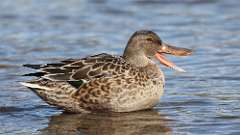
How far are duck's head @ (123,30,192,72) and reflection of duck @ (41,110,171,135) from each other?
70 centimetres

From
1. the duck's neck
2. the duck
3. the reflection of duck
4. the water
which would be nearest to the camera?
the reflection of duck

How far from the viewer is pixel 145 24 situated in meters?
16.0

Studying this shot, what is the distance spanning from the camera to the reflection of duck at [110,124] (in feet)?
30.1

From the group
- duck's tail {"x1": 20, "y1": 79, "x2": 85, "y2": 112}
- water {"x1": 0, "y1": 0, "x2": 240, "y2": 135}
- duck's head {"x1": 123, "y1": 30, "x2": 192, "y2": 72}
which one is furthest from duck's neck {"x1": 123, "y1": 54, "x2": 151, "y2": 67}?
duck's tail {"x1": 20, "y1": 79, "x2": 85, "y2": 112}

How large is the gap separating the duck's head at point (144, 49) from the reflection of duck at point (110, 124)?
0.70m

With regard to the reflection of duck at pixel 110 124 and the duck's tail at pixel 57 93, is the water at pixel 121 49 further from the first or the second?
the duck's tail at pixel 57 93

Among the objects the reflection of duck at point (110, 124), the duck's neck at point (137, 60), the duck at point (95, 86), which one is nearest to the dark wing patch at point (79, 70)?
the duck at point (95, 86)

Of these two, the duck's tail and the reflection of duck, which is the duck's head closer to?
the reflection of duck

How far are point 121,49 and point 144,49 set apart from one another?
3.42 metres

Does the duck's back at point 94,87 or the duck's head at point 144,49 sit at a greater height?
the duck's head at point 144,49

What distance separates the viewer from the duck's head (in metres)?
10.4

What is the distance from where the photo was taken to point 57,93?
9.95 m

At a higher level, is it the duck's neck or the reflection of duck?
the duck's neck

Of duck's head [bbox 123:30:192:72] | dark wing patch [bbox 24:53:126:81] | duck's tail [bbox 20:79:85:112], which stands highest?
duck's head [bbox 123:30:192:72]
